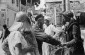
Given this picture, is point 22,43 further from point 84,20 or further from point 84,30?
point 84,30

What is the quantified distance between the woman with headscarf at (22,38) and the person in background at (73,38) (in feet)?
2.46

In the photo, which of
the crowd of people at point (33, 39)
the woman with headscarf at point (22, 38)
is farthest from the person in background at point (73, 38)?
the woman with headscarf at point (22, 38)

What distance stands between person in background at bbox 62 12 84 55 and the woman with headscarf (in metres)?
0.75

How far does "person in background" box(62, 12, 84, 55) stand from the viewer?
2.65 metres

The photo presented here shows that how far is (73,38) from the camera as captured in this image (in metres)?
2.72

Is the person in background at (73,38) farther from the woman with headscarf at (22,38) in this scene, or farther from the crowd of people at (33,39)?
the woman with headscarf at (22,38)

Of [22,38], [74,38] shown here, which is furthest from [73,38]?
[22,38]

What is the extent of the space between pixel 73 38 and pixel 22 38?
1002mm

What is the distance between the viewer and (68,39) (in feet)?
9.33

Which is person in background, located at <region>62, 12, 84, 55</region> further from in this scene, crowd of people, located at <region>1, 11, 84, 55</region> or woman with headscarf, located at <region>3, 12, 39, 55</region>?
woman with headscarf, located at <region>3, 12, 39, 55</region>

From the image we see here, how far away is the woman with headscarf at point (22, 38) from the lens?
1.92 m

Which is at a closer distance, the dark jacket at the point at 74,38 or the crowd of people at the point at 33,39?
the crowd of people at the point at 33,39

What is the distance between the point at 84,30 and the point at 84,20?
1.31 feet

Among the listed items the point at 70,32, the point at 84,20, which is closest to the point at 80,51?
the point at 70,32
